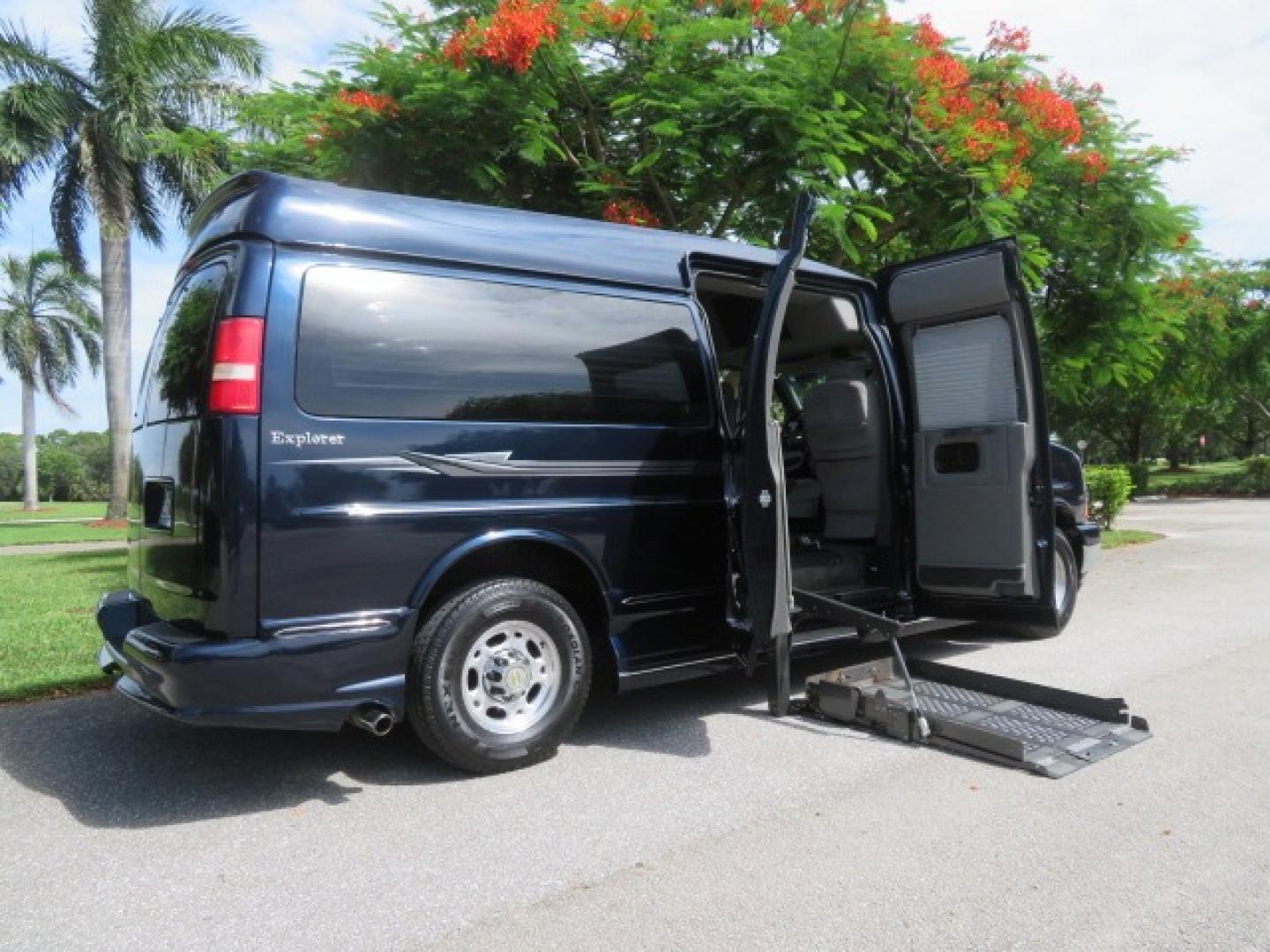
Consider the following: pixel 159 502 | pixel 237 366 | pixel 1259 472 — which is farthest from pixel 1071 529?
pixel 1259 472

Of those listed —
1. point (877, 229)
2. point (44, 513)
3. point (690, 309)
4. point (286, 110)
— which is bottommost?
point (44, 513)

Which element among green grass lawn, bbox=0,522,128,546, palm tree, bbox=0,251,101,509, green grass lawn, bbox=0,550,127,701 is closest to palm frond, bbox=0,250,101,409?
palm tree, bbox=0,251,101,509

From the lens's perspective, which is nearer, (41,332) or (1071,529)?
(1071,529)

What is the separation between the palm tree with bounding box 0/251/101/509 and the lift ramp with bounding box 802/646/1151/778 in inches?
1403

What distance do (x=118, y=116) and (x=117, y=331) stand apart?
13.7 ft

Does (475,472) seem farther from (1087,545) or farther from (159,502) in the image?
(1087,545)

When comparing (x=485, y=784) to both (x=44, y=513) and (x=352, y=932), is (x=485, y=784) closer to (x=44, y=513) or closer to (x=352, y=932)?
(x=352, y=932)

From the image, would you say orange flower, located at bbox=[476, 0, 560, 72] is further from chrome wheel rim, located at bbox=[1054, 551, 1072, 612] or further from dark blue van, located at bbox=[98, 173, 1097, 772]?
chrome wheel rim, located at bbox=[1054, 551, 1072, 612]

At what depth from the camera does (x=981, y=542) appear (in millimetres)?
5797

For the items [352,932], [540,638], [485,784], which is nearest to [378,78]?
[540,638]

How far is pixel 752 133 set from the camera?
775 cm

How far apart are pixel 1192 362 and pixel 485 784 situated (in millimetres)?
23503

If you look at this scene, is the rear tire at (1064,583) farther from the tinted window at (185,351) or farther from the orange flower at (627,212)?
the tinted window at (185,351)

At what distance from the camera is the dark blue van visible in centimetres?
378
